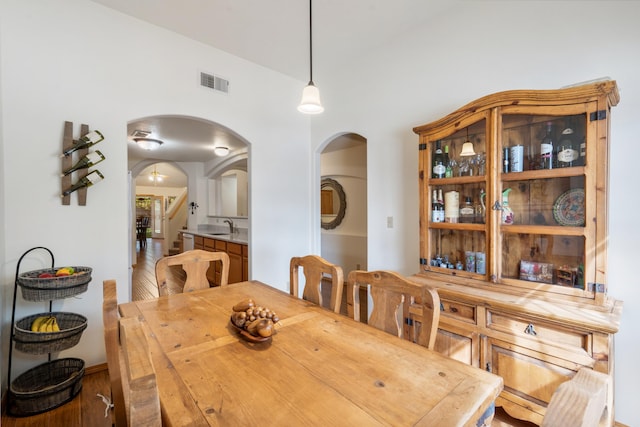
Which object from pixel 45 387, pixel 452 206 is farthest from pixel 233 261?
pixel 452 206

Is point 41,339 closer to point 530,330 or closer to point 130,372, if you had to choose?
point 130,372

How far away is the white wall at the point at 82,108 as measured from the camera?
207 cm

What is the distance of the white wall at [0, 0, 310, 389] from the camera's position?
2.07 m

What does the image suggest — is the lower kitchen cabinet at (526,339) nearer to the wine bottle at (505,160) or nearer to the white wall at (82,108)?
the wine bottle at (505,160)

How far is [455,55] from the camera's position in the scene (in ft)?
7.95

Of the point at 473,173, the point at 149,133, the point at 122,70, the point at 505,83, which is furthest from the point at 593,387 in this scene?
the point at 149,133

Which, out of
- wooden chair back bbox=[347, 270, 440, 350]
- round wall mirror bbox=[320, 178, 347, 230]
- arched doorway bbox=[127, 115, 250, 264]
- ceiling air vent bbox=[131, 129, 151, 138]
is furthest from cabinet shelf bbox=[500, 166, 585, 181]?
ceiling air vent bbox=[131, 129, 151, 138]

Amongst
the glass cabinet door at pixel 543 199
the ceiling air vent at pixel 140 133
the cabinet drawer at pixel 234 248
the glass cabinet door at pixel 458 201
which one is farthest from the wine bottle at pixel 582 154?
the ceiling air vent at pixel 140 133

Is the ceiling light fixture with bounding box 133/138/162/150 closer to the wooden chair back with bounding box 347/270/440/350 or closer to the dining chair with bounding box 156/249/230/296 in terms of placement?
the dining chair with bounding box 156/249/230/296

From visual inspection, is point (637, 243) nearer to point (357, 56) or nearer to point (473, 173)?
point (473, 173)

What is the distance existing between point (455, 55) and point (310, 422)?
2.75 meters

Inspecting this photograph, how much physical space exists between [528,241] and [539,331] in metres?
0.59

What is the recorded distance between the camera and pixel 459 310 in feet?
6.02

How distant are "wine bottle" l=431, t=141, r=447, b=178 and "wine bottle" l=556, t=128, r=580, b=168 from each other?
702 millimetres
